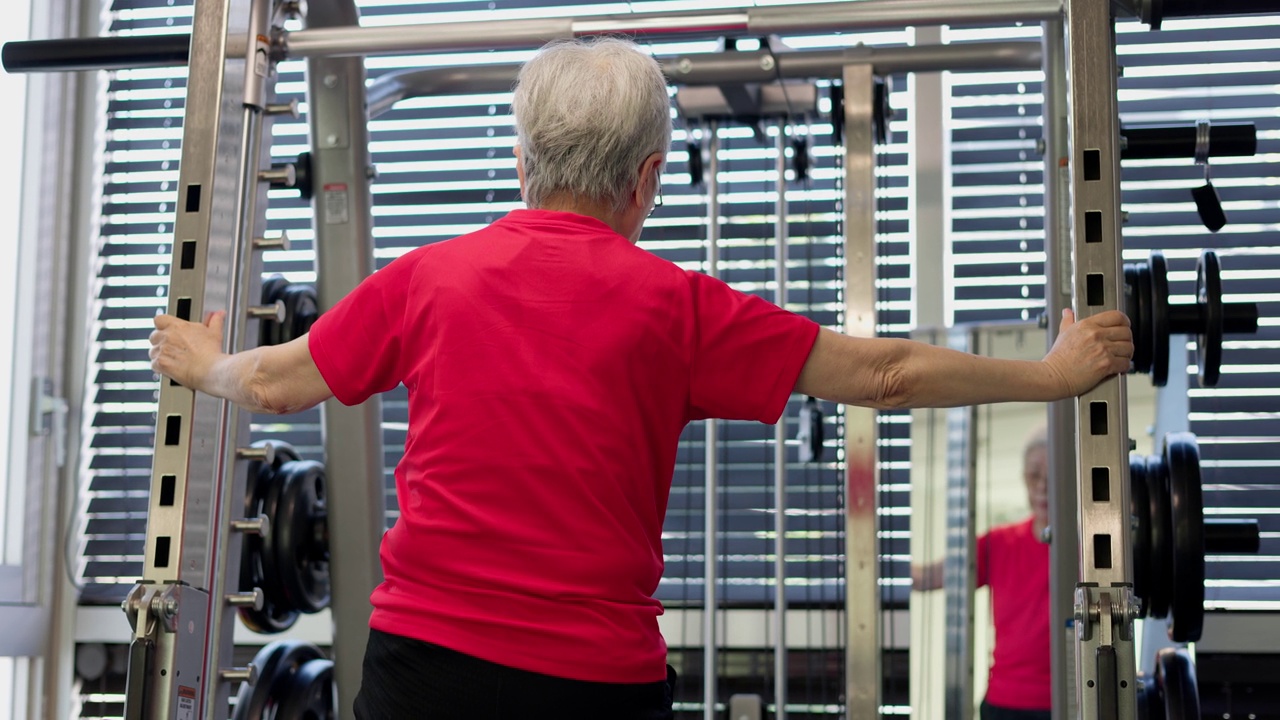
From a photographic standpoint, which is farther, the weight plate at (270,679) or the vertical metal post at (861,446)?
the weight plate at (270,679)

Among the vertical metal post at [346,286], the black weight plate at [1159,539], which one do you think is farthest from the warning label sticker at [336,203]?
the black weight plate at [1159,539]

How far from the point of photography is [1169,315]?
2332 millimetres

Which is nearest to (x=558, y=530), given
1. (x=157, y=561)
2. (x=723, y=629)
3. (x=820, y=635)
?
(x=157, y=561)

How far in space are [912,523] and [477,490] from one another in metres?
1.99

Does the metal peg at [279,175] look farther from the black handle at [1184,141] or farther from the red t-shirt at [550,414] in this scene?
the black handle at [1184,141]

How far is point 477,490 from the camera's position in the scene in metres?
1.40

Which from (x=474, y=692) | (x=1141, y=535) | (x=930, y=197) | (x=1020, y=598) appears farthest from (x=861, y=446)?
(x=930, y=197)

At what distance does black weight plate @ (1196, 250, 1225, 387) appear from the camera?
232cm

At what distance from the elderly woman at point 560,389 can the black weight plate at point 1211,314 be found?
3.14 ft

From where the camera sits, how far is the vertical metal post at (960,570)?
10.2 ft

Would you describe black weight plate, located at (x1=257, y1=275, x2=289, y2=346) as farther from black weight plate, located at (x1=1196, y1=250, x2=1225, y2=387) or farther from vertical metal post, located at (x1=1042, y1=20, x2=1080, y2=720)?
black weight plate, located at (x1=1196, y1=250, x2=1225, y2=387)

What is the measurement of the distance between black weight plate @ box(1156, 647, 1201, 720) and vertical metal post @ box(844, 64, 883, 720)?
0.57m

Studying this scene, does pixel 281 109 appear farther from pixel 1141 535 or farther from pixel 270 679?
pixel 1141 535

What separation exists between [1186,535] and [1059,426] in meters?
0.30
